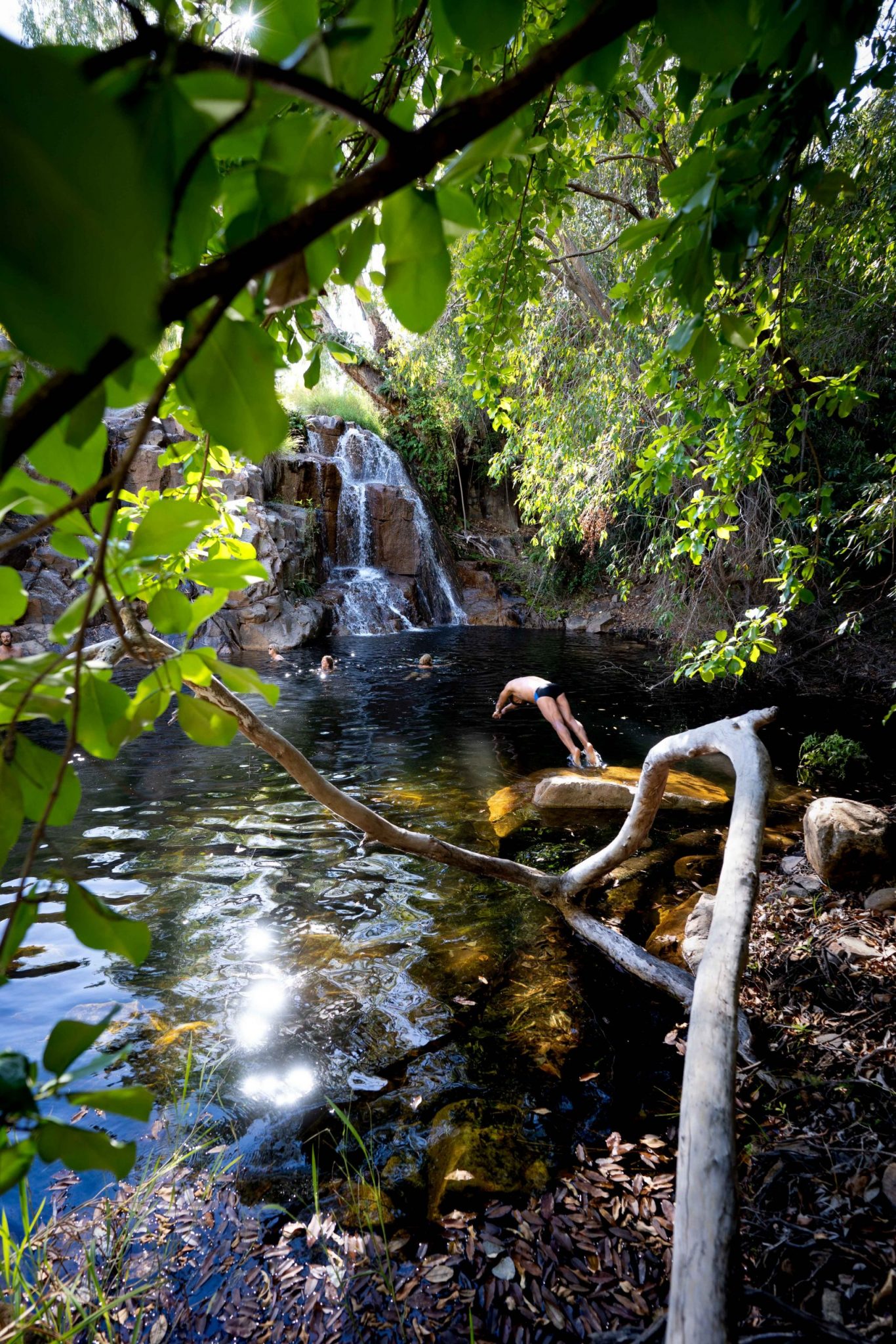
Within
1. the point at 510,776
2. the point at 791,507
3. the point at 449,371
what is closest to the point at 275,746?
the point at 791,507

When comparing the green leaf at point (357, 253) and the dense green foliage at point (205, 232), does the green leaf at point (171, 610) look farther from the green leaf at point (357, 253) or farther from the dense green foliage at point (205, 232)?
the green leaf at point (357, 253)

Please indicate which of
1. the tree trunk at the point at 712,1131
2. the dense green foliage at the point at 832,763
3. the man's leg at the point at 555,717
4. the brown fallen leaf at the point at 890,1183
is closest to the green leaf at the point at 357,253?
the tree trunk at the point at 712,1131

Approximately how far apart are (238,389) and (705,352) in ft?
2.48

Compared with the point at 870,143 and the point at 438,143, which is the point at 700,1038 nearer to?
the point at 438,143

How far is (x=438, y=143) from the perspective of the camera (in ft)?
1.43

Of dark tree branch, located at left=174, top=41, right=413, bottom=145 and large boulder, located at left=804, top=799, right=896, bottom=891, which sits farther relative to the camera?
large boulder, located at left=804, top=799, right=896, bottom=891

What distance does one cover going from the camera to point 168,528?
0.62 meters

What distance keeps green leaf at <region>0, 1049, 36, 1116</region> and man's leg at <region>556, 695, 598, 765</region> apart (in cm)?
827

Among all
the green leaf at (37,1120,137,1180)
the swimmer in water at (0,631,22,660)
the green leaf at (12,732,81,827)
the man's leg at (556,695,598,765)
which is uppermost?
the swimmer in water at (0,631,22,660)

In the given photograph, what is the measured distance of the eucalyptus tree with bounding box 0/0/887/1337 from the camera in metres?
0.26

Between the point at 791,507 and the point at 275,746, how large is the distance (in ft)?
→ 8.89

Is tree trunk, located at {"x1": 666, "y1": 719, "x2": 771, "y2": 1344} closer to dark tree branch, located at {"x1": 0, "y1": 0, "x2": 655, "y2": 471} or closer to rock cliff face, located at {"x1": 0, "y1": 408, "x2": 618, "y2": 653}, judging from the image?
dark tree branch, located at {"x1": 0, "y1": 0, "x2": 655, "y2": 471}

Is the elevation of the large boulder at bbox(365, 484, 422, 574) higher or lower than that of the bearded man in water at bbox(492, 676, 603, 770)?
higher


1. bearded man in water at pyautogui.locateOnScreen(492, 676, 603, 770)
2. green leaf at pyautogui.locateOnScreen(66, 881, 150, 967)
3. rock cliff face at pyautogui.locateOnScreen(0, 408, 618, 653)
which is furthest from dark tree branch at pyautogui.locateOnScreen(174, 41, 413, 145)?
rock cliff face at pyautogui.locateOnScreen(0, 408, 618, 653)
